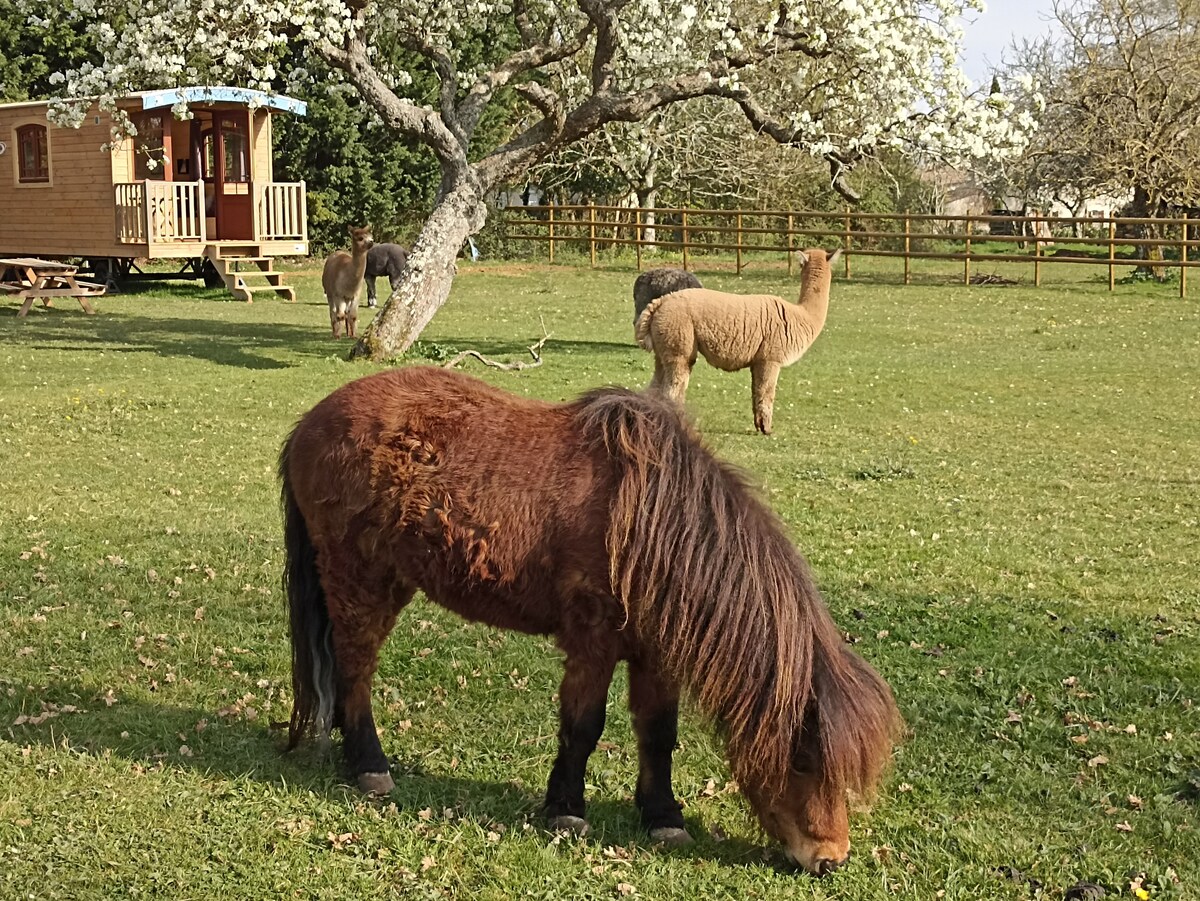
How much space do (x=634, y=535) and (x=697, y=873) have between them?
1142mm

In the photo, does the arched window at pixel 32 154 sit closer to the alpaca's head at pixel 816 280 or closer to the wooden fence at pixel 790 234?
the wooden fence at pixel 790 234

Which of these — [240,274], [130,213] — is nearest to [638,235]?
[240,274]

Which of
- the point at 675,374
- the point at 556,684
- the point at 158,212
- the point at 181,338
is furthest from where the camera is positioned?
the point at 158,212

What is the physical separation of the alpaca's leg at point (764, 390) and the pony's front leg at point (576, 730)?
8271 millimetres

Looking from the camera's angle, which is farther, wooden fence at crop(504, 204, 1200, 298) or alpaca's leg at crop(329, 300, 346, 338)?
wooden fence at crop(504, 204, 1200, 298)

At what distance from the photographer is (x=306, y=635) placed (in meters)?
4.95

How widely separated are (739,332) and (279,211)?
56.5 feet

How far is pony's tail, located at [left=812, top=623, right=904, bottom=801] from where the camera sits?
13.0 feet

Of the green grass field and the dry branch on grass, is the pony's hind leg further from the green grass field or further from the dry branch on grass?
the dry branch on grass

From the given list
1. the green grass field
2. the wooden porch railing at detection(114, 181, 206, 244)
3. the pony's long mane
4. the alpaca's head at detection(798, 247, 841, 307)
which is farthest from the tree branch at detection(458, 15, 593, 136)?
the pony's long mane

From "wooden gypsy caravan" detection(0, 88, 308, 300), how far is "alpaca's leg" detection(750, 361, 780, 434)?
51.6 feet

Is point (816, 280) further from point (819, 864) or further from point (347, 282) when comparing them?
point (819, 864)

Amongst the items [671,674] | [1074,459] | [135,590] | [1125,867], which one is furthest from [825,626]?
[1074,459]

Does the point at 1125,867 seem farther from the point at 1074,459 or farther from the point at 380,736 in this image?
the point at 1074,459
